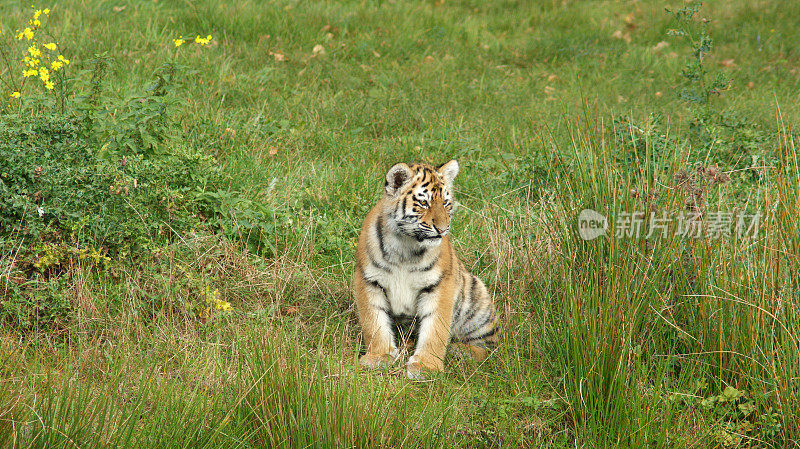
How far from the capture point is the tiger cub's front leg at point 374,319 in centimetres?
430

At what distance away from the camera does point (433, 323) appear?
170 inches

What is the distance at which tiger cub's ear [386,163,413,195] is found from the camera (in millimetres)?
4234

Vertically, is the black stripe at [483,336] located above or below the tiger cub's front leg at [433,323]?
below

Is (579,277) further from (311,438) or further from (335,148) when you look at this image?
(335,148)

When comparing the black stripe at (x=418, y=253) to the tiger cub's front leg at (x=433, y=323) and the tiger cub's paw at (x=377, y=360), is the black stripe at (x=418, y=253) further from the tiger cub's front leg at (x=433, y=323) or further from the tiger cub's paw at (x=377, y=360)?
the tiger cub's paw at (x=377, y=360)

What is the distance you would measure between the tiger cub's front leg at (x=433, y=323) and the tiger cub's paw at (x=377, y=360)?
0.37 feet

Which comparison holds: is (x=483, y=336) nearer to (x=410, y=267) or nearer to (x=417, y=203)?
(x=410, y=267)

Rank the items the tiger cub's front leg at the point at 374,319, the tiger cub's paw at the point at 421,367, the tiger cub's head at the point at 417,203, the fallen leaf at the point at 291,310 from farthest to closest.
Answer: the fallen leaf at the point at 291,310 → the tiger cub's front leg at the point at 374,319 → the tiger cub's head at the point at 417,203 → the tiger cub's paw at the point at 421,367

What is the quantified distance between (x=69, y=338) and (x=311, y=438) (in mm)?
1856

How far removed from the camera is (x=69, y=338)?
417 centimetres

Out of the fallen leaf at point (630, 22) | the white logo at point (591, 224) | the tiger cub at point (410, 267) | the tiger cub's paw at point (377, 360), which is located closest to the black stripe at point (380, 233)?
the tiger cub at point (410, 267)

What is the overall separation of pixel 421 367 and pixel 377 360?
0.83 feet

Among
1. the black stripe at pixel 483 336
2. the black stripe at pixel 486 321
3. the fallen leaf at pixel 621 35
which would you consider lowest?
the black stripe at pixel 483 336

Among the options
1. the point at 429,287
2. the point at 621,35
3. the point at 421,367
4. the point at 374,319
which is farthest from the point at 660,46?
the point at 421,367
